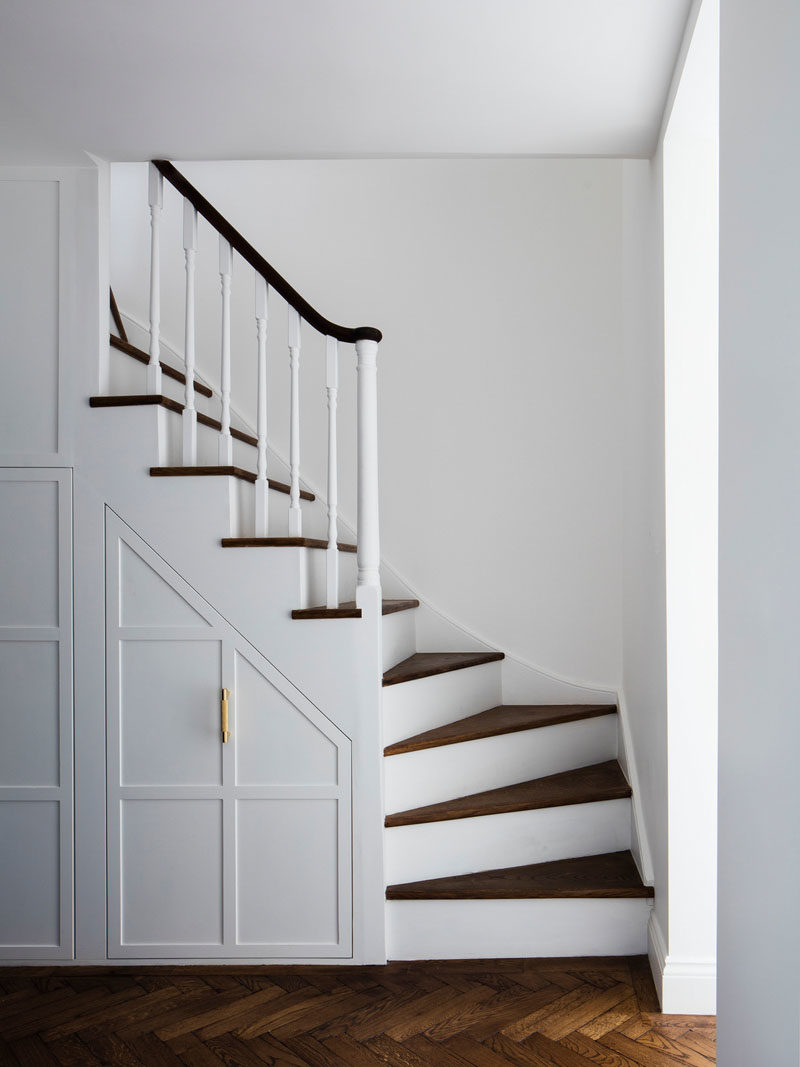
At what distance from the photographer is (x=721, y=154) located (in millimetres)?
1419

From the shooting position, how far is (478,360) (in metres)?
3.50

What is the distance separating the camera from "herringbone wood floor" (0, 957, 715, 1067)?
199cm

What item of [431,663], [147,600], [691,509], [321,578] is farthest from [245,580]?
[691,509]

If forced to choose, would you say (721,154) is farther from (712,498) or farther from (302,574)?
(302,574)

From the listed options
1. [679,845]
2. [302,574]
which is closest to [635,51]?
[302,574]

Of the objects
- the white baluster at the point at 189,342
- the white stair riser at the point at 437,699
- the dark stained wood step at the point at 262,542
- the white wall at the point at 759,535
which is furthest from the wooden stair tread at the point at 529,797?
the white baluster at the point at 189,342

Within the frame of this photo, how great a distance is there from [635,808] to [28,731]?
1.97 metres

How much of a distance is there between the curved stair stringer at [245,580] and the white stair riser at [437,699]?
19 cm

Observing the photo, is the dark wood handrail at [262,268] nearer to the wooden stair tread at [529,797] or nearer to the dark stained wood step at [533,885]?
the wooden stair tread at [529,797]

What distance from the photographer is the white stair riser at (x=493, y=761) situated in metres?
2.62

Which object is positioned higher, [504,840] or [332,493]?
[332,493]

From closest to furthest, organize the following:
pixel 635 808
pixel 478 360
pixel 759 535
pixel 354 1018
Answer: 1. pixel 759 535
2. pixel 354 1018
3. pixel 635 808
4. pixel 478 360

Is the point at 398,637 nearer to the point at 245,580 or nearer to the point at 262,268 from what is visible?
the point at 245,580

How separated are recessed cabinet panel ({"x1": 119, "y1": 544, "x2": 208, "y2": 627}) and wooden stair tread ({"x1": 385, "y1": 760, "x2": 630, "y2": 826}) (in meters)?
0.91
